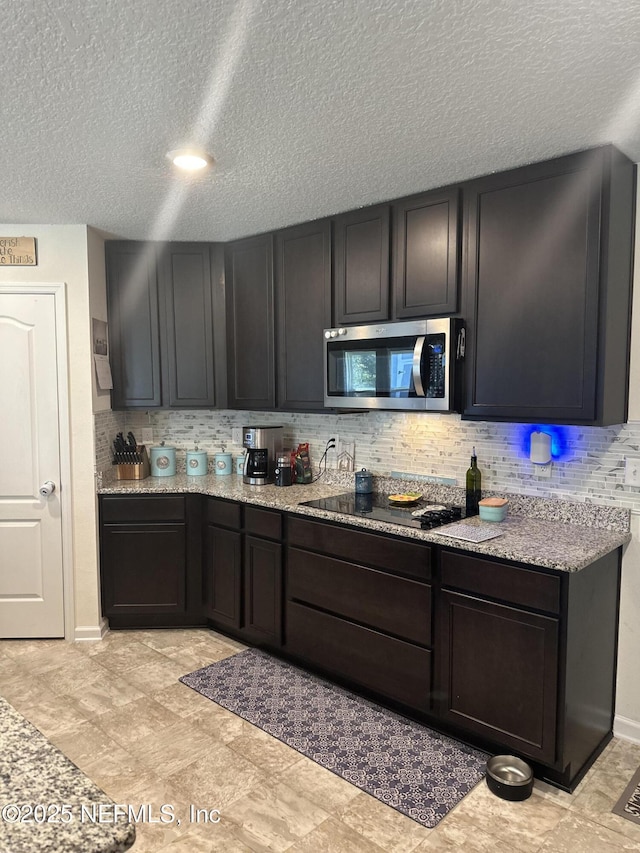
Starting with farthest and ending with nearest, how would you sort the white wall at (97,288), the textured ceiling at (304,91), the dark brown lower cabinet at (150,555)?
the dark brown lower cabinet at (150,555) → the white wall at (97,288) → the textured ceiling at (304,91)

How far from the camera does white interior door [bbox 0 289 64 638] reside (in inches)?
134

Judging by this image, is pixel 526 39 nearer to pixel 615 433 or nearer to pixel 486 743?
pixel 615 433

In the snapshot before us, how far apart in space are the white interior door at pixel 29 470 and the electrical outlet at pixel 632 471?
9.92ft

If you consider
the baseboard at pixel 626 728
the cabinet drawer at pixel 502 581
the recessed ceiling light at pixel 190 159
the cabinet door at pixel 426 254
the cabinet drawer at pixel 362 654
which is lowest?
the baseboard at pixel 626 728

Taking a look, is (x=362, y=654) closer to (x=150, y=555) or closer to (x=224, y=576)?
(x=224, y=576)

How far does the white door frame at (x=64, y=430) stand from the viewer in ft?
11.1

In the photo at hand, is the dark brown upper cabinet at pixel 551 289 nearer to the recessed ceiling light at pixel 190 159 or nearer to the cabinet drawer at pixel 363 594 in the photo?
the cabinet drawer at pixel 363 594

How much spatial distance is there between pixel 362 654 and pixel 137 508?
1.63 meters

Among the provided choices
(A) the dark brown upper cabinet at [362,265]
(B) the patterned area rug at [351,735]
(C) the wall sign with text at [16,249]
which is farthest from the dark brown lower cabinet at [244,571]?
(C) the wall sign with text at [16,249]

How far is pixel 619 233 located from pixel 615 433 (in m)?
0.83

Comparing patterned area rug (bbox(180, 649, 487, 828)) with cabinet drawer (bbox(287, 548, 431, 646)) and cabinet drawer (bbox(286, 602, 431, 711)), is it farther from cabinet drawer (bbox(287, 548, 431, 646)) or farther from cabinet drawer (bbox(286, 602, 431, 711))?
cabinet drawer (bbox(287, 548, 431, 646))

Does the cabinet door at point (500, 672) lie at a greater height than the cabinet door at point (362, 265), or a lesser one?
lesser

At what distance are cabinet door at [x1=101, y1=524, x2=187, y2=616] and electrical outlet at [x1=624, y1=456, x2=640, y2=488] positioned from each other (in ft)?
7.99

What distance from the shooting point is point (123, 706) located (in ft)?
9.16
